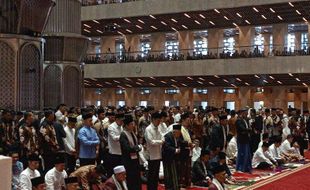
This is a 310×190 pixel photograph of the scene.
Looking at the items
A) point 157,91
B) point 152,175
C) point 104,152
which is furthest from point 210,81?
point 152,175

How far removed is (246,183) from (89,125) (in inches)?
161

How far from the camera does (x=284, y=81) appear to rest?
29.7 m

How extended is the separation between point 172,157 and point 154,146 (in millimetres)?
843

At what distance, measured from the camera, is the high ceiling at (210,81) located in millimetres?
28594

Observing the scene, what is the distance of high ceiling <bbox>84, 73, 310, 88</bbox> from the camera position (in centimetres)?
2859

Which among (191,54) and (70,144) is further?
(191,54)

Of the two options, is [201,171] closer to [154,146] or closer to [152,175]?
[152,175]

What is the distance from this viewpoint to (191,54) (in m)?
31.5

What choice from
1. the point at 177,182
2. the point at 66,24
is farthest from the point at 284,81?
the point at 177,182

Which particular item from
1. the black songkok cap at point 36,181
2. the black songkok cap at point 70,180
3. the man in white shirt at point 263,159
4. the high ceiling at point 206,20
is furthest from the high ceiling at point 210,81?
the black songkok cap at point 36,181

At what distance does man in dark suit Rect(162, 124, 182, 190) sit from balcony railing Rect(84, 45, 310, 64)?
18.9 metres

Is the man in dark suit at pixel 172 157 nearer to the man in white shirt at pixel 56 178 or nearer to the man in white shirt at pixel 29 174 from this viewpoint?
the man in white shirt at pixel 56 178

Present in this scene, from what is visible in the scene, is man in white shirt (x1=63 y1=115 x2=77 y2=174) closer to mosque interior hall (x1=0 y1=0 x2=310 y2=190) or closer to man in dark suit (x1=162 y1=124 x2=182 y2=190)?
mosque interior hall (x1=0 y1=0 x2=310 y2=190)

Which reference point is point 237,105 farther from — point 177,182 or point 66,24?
point 177,182
